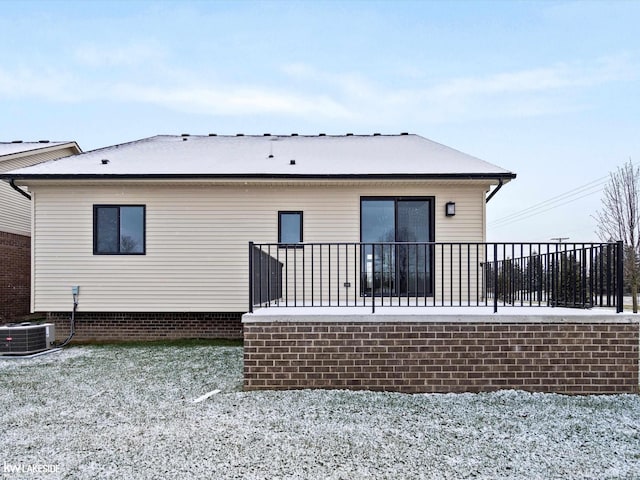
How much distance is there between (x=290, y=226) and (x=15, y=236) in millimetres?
8807

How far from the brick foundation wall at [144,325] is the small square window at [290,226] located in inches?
76.8

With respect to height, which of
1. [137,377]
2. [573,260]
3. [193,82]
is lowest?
[137,377]

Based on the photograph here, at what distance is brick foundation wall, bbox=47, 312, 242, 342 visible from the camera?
8301 millimetres

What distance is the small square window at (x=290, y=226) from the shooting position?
786cm

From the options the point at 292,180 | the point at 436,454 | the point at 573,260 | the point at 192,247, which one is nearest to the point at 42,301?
the point at 192,247

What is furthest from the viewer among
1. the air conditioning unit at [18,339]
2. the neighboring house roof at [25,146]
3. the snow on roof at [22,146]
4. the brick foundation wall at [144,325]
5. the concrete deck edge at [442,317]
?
the snow on roof at [22,146]

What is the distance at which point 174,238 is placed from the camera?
7.82 meters

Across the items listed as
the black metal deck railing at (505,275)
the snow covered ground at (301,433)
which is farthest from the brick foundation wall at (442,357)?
the black metal deck railing at (505,275)

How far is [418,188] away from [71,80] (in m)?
13.5

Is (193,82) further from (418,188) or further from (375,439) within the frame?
(375,439)

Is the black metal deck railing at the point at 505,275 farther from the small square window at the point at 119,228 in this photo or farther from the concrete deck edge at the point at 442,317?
the small square window at the point at 119,228

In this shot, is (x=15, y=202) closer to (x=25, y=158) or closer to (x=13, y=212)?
(x=13, y=212)

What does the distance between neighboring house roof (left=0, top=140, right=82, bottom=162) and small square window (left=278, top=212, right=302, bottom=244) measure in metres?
8.10

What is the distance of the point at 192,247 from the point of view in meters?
7.83
